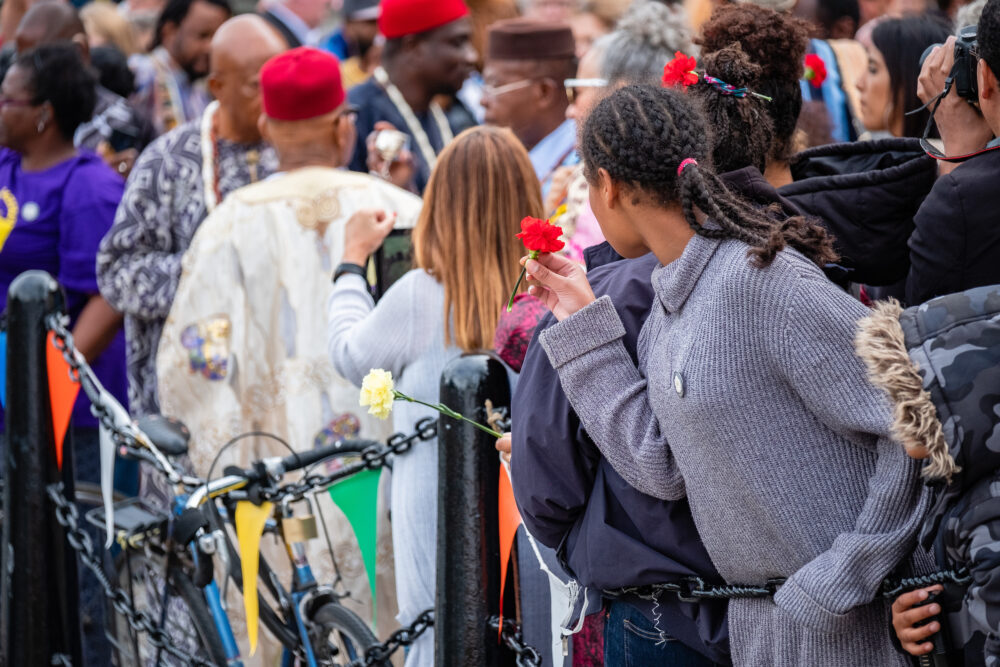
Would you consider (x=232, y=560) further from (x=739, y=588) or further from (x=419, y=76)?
(x=419, y=76)

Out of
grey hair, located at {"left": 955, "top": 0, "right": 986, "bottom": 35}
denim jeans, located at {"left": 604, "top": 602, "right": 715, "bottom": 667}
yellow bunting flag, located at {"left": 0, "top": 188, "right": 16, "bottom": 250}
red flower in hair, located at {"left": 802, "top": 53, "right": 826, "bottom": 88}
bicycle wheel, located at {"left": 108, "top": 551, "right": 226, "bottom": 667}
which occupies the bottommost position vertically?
bicycle wheel, located at {"left": 108, "top": 551, "right": 226, "bottom": 667}

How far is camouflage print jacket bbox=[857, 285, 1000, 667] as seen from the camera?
2049mm

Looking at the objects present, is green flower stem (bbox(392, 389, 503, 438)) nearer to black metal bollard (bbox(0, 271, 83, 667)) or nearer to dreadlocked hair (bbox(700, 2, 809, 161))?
dreadlocked hair (bbox(700, 2, 809, 161))

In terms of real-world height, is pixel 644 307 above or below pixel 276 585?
above

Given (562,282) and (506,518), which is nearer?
(562,282)

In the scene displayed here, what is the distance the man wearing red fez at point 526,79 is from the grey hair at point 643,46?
0.70m

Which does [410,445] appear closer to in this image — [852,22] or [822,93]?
[822,93]

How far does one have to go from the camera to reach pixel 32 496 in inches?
174

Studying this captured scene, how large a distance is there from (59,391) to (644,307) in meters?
2.63

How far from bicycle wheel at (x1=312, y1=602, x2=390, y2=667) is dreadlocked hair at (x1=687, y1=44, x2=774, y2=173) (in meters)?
1.84

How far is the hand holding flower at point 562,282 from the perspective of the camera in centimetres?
259

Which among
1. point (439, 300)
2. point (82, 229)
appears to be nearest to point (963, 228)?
point (439, 300)

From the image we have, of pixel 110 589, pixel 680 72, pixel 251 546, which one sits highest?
pixel 680 72

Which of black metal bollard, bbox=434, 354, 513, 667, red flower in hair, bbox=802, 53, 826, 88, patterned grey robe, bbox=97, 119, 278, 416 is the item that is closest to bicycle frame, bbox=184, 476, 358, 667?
black metal bollard, bbox=434, 354, 513, 667
